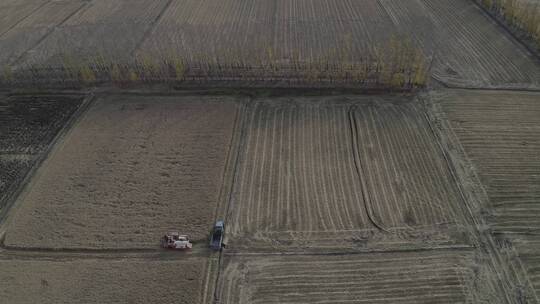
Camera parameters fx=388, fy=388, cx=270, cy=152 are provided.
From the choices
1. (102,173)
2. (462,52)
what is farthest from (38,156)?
(462,52)

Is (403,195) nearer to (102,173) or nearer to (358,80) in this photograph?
(358,80)

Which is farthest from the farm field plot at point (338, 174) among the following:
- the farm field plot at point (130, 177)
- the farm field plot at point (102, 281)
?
the farm field plot at point (102, 281)

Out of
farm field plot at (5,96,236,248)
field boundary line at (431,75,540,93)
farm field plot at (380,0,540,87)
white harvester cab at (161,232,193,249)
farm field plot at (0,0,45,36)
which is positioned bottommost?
white harvester cab at (161,232,193,249)

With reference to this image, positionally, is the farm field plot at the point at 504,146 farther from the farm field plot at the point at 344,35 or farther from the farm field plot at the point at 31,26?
the farm field plot at the point at 31,26

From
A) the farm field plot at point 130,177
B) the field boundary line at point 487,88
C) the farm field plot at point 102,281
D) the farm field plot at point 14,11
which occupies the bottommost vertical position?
the farm field plot at point 102,281

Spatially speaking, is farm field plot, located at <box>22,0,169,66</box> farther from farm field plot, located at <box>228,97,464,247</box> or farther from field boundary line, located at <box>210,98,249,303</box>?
farm field plot, located at <box>228,97,464,247</box>

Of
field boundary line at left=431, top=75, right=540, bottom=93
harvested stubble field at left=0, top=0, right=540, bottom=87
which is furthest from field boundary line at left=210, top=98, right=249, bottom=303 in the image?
field boundary line at left=431, top=75, right=540, bottom=93
